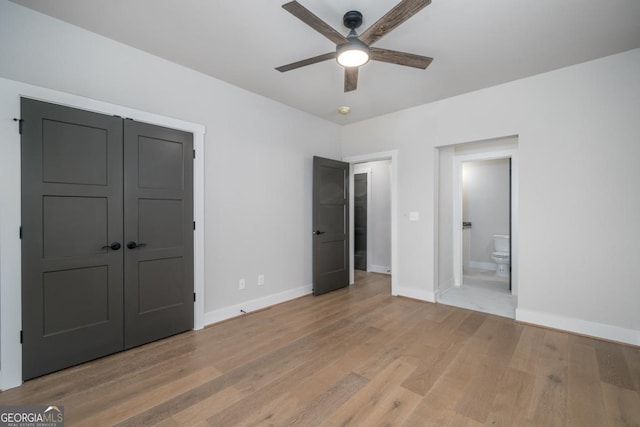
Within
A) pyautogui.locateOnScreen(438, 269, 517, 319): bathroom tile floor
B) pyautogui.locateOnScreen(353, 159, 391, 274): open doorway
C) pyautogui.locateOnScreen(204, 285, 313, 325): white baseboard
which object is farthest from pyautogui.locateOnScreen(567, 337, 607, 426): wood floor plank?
pyautogui.locateOnScreen(353, 159, 391, 274): open doorway

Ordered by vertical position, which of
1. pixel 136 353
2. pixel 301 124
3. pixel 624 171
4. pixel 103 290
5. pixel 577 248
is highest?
pixel 301 124

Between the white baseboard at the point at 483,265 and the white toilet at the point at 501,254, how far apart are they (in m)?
0.47

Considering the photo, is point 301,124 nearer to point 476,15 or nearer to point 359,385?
point 476,15

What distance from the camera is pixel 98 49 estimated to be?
2480 mm

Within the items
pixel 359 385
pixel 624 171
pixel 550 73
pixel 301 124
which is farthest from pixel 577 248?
pixel 301 124

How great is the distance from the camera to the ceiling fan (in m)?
1.71

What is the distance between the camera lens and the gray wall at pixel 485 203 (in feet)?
19.8

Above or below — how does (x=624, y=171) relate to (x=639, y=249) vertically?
above

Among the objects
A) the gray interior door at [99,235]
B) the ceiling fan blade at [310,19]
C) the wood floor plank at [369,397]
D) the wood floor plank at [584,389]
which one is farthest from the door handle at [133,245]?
the wood floor plank at [584,389]

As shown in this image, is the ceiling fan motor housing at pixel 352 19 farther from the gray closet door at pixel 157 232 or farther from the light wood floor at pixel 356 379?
the light wood floor at pixel 356 379

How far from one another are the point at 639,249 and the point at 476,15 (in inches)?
106

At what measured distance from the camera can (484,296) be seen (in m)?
4.21

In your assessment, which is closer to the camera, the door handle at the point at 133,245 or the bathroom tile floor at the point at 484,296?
the door handle at the point at 133,245

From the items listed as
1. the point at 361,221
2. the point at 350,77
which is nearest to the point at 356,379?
the point at 350,77
